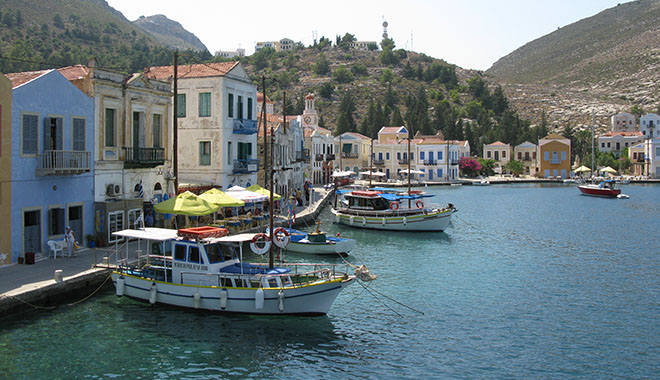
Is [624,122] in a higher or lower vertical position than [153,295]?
higher

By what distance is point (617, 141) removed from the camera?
139 m

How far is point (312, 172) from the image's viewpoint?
83.0 meters

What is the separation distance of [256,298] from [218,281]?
167 cm

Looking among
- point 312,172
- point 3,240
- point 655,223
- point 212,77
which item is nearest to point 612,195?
point 655,223

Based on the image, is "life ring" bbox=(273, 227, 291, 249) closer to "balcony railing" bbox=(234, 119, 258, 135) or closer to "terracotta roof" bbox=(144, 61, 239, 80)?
"balcony railing" bbox=(234, 119, 258, 135)

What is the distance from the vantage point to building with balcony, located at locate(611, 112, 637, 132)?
16638 centimetres

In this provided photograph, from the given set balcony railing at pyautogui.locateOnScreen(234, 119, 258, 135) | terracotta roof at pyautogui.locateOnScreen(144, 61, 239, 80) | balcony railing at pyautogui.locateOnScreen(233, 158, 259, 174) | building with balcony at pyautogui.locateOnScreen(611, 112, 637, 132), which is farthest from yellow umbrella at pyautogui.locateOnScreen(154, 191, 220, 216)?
building with balcony at pyautogui.locateOnScreen(611, 112, 637, 132)

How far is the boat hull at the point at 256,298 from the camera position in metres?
20.4

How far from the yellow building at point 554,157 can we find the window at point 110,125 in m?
100

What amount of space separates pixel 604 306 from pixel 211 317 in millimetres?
15242

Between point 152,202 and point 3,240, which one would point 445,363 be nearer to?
point 3,240

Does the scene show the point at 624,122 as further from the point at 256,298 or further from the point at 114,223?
the point at 256,298

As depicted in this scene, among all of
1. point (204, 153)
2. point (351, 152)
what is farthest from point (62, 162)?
point (351, 152)

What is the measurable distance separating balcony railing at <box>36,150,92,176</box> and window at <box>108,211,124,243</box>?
306 cm
